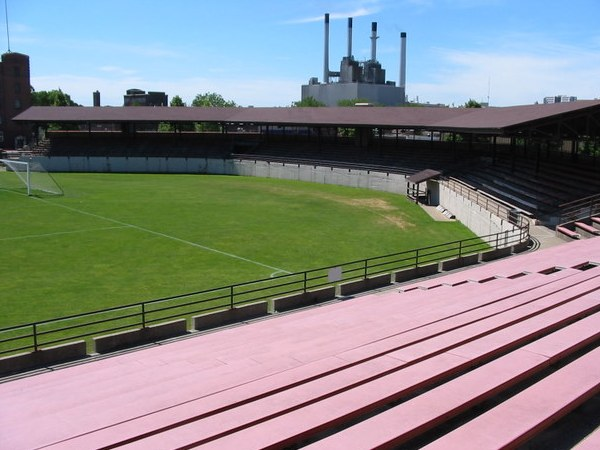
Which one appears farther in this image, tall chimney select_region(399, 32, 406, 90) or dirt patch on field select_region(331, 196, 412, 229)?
tall chimney select_region(399, 32, 406, 90)

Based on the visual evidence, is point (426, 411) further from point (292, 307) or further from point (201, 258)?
point (201, 258)

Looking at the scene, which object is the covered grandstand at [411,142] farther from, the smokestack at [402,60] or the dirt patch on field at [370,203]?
the smokestack at [402,60]

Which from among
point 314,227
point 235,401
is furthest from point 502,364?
point 314,227

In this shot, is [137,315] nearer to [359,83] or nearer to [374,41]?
[359,83]

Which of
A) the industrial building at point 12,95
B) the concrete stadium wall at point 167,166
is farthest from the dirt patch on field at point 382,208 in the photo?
the industrial building at point 12,95

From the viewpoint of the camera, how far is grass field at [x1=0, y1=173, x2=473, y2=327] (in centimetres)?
2070

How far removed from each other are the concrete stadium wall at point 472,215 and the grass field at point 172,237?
33.3 inches

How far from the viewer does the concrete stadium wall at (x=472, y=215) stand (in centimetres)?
2881

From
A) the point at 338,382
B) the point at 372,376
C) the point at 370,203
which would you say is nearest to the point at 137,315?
the point at 338,382

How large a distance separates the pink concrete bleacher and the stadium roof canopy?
25.0 m

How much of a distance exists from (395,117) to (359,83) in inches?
3393

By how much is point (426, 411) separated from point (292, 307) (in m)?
10.0

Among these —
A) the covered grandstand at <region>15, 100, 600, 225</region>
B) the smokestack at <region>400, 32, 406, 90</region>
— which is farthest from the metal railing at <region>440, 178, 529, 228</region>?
the smokestack at <region>400, 32, 406, 90</region>

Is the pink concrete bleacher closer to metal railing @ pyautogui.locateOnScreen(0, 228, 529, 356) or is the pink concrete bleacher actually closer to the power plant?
metal railing @ pyautogui.locateOnScreen(0, 228, 529, 356)
